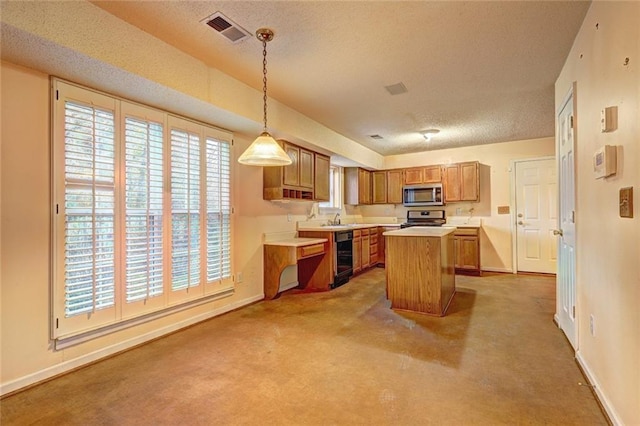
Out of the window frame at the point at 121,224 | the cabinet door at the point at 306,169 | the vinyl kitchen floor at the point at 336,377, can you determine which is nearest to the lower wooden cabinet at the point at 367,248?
the cabinet door at the point at 306,169

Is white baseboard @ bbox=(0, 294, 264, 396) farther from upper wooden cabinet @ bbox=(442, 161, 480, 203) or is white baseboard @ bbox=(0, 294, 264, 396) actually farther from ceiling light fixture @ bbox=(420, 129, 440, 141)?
upper wooden cabinet @ bbox=(442, 161, 480, 203)

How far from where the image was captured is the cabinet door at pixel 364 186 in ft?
21.4

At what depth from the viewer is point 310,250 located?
430 centimetres

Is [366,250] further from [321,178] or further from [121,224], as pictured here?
[121,224]

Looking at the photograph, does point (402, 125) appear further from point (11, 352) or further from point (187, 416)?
point (11, 352)

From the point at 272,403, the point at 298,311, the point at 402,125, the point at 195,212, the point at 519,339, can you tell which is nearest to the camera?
the point at 272,403

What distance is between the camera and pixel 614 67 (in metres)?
1.64

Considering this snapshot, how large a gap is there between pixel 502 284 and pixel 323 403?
13.5 feet

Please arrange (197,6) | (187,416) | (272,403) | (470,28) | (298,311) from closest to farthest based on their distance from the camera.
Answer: (187,416) → (272,403) → (197,6) → (470,28) → (298,311)

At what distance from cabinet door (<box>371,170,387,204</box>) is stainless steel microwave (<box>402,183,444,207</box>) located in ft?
1.59

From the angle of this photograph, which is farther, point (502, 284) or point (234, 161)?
point (502, 284)

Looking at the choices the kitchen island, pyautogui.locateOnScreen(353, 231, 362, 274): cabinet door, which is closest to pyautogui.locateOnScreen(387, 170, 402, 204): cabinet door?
pyautogui.locateOnScreen(353, 231, 362, 274): cabinet door

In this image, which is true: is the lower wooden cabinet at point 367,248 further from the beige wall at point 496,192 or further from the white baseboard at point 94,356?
the white baseboard at point 94,356

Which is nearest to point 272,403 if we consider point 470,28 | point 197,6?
point 197,6
